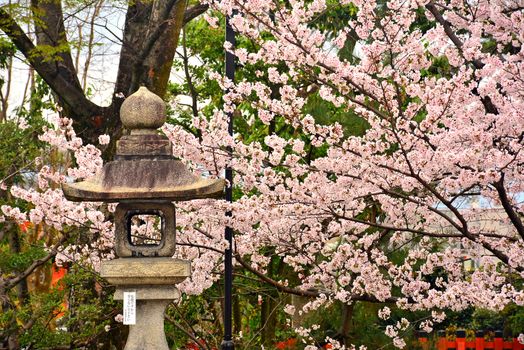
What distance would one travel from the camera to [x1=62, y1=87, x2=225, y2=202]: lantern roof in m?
7.52

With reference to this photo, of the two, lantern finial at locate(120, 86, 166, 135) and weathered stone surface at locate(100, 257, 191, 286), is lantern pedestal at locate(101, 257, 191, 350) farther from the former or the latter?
Answer: lantern finial at locate(120, 86, 166, 135)

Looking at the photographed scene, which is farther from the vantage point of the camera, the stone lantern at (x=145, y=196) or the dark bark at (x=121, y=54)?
the dark bark at (x=121, y=54)

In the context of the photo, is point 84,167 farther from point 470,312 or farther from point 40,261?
point 470,312

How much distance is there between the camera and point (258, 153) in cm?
768

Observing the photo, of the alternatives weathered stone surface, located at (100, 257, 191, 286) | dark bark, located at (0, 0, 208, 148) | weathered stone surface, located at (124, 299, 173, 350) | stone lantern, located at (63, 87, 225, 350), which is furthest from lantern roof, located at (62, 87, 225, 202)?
dark bark, located at (0, 0, 208, 148)

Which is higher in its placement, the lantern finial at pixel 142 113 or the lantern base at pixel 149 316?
the lantern finial at pixel 142 113

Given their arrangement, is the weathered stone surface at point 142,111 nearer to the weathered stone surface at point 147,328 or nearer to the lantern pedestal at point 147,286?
the lantern pedestal at point 147,286

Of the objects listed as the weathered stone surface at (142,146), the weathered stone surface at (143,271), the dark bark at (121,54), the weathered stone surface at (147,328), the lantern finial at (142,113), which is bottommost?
the weathered stone surface at (147,328)

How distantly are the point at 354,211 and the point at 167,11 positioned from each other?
5025 mm

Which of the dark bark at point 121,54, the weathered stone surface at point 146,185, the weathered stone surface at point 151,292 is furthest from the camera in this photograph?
the dark bark at point 121,54

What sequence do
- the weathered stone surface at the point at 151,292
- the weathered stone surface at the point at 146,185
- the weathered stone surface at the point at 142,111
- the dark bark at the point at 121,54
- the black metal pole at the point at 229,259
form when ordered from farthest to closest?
1. the dark bark at the point at 121,54
2. the black metal pole at the point at 229,259
3. the weathered stone surface at the point at 151,292
4. the weathered stone surface at the point at 142,111
5. the weathered stone surface at the point at 146,185

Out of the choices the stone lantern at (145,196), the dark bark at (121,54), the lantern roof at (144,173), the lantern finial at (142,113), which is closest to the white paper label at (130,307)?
the stone lantern at (145,196)

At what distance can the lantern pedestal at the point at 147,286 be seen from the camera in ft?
25.2

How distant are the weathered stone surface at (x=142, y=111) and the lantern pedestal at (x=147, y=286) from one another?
1223 millimetres
